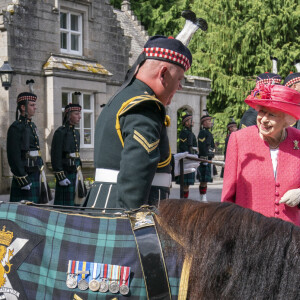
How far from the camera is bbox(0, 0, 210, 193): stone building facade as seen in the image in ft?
42.2

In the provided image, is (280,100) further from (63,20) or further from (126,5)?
(126,5)

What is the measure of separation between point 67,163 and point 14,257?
745cm

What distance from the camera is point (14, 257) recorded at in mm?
1909

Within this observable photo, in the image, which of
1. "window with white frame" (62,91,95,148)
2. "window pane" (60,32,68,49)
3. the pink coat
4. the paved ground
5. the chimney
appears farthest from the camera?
the chimney

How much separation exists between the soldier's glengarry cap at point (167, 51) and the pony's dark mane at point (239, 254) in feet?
4.43

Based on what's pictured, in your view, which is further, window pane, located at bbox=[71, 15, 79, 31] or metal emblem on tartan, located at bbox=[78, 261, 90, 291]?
window pane, located at bbox=[71, 15, 79, 31]

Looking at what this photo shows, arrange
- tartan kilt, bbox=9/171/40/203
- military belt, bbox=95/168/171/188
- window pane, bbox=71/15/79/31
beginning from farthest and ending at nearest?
Answer: window pane, bbox=71/15/79/31 → tartan kilt, bbox=9/171/40/203 → military belt, bbox=95/168/171/188

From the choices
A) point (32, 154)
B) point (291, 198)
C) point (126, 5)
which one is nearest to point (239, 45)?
point (126, 5)

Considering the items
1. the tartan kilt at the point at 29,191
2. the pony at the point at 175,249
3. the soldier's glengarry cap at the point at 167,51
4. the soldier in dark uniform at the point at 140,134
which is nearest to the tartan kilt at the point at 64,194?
the tartan kilt at the point at 29,191

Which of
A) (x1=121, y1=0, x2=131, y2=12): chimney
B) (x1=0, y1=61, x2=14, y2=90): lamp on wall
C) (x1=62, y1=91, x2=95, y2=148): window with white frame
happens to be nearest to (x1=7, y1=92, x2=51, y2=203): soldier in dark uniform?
(x1=0, y1=61, x2=14, y2=90): lamp on wall

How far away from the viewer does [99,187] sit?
291 centimetres

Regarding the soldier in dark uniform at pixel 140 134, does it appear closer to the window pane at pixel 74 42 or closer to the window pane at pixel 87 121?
the window pane at pixel 87 121

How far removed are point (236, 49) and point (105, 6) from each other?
10.6 meters

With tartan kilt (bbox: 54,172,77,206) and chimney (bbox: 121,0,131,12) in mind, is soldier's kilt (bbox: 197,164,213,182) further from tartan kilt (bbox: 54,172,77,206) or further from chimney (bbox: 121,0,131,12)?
chimney (bbox: 121,0,131,12)
